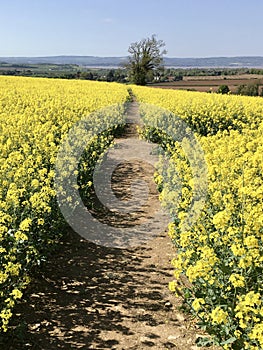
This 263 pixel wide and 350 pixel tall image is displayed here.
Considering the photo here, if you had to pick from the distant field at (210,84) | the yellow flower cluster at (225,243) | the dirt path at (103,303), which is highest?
the distant field at (210,84)

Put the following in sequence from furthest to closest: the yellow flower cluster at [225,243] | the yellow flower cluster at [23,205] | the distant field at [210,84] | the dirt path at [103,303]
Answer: the distant field at [210,84], the dirt path at [103,303], the yellow flower cluster at [23,205], the yellow flower cluster at [225,243]

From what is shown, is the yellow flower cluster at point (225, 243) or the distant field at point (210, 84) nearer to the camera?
the yellow flower cluster at point (225, 243)

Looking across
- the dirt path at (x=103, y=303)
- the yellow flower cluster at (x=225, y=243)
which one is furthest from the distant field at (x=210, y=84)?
→ the dirt path at (x=103, y=303)

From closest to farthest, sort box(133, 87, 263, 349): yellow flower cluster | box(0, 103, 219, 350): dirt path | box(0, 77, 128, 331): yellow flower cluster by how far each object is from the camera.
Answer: box(133, 87, 263, 349): yellow flower cluster, box(0, 77, 128, 331): yellow flower cluster, box(0, 103, 219, 350): dirt path

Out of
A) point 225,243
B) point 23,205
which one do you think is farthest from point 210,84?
point 225,243

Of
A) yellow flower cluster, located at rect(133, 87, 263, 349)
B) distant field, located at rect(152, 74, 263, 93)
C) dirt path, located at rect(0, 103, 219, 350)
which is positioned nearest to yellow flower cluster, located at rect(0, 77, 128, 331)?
dirt path, located at rect(0, 103, 219, 350)

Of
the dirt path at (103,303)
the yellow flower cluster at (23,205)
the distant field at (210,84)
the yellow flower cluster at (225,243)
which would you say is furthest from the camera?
the distant field at (210,84)

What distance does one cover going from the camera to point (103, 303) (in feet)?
15.6

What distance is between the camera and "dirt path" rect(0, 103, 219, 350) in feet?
13.4

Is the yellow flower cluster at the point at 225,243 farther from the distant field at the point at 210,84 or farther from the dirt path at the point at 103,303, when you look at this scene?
the distant field at the point at 210,84

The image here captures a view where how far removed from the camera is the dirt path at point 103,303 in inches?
161

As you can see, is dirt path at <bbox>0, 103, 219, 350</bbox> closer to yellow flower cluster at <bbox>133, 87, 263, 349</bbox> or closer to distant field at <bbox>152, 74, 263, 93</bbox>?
yellow flower cluster at <bbox>133, 87, 263, 349</bbox>

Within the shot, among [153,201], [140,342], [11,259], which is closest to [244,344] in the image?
[140,342]

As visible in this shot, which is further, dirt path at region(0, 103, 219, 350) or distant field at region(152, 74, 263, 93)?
distant field at region(152, 74, 263, 93)
